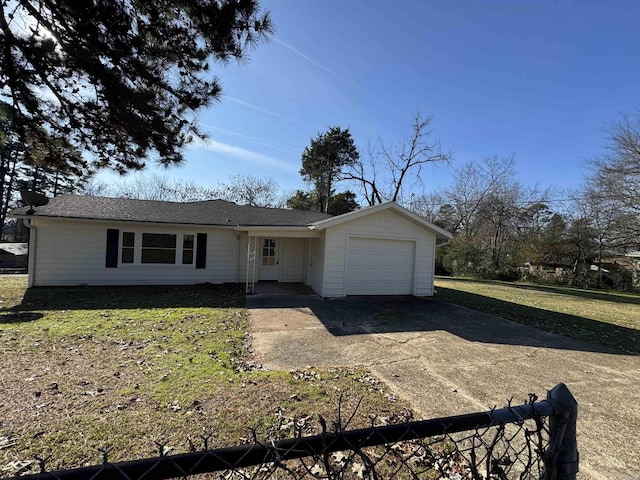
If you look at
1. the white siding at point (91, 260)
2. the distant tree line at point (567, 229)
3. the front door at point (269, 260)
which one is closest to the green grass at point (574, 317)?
Result: the front door at point (269, 260)

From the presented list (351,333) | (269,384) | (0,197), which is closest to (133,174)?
(269,384)

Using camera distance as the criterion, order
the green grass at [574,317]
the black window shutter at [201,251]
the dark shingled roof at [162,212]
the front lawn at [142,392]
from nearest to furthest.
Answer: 1. the front lawn at [142,392]
2. the green grass at [574,317]
3. the dark shingled roof at [162,212]
4. the black window shutter at [201,251]

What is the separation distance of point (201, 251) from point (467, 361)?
10544 millimetres

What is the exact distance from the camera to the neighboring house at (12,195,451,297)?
10.6 m

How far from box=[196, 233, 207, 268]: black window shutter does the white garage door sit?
6.05 metres

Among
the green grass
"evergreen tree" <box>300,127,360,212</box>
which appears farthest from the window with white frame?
"evergreen tree" <box>300,127,360,212</box>

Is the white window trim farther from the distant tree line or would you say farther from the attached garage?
the distant tree line

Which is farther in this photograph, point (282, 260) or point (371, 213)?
point (282, 260)

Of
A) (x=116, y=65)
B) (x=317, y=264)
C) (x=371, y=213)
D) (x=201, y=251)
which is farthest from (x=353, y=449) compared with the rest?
(x=201, y=251)

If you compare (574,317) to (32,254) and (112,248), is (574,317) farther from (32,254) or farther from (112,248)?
(32,254)

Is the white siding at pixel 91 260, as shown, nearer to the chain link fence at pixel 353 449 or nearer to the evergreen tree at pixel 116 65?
the evergreen tree at pixel 116 65

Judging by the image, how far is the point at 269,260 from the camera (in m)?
13.9

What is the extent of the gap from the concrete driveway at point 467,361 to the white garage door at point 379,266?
2.18 m

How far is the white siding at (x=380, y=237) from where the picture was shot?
408 inches
